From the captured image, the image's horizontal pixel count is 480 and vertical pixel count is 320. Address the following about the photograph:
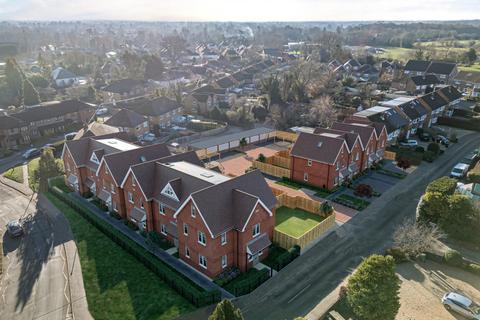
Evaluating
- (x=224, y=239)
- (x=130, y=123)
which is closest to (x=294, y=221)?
(x=224, y=239)

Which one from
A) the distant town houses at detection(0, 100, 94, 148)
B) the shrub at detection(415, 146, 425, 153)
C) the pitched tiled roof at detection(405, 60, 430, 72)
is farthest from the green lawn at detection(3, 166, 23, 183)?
the pitched tiled roof at detection(405, 60, 430, 72)

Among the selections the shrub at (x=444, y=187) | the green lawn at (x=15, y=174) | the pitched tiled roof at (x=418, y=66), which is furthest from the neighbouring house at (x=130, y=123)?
the pitched tiled roof at (x=418, y=66)

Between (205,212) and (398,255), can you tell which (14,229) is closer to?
(205,212)

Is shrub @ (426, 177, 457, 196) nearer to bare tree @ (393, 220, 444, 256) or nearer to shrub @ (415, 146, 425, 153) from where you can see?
bare tree @ (393, 220, 444, 256)

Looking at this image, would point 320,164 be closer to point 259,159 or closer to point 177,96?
point 259,159

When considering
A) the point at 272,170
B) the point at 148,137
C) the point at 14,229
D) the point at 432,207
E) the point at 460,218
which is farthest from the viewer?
the point at 148,137

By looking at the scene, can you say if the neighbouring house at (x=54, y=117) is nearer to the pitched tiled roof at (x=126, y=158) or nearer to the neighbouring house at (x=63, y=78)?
the pitched tiled roof at (x=126, y=158)
